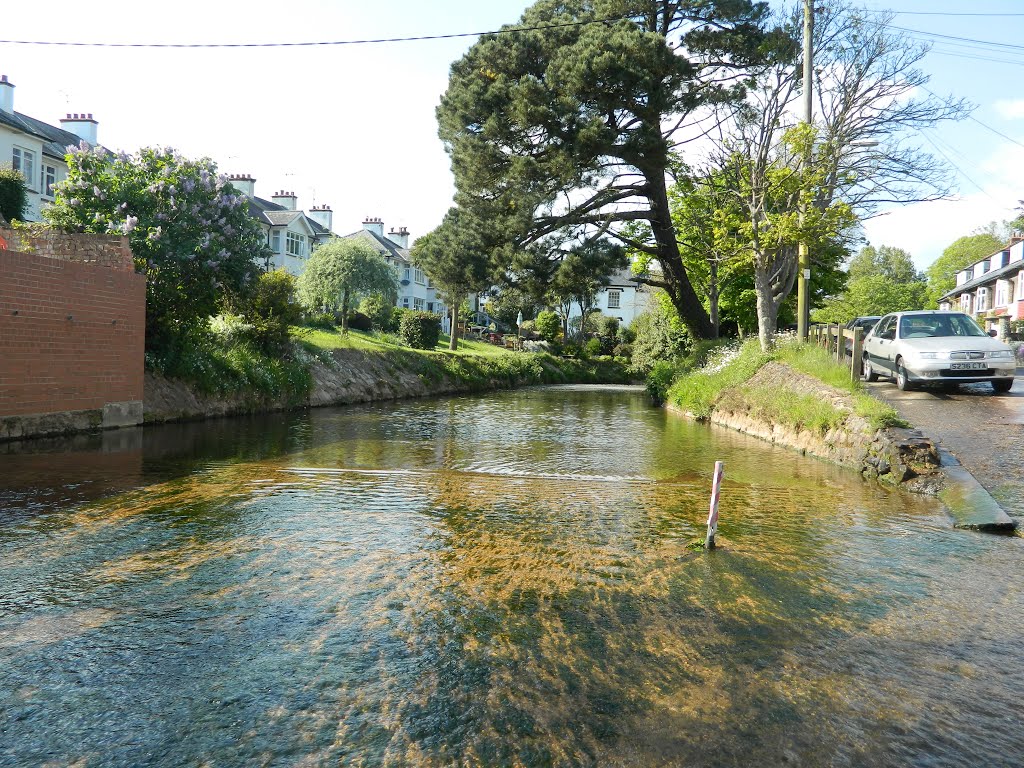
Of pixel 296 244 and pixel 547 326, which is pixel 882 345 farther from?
pixel 296 244

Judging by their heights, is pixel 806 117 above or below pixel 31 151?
below

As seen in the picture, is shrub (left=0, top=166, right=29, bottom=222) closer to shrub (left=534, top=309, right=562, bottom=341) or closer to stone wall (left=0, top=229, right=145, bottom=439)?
stone wall (left=0, top=229, right=145, bottom=439)

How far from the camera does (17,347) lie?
13047 mm

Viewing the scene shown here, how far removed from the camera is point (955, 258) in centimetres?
9562

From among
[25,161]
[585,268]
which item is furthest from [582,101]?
[25,161]

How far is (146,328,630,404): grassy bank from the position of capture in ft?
62.2

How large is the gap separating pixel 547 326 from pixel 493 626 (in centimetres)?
5676

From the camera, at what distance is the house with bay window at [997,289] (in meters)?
57.8

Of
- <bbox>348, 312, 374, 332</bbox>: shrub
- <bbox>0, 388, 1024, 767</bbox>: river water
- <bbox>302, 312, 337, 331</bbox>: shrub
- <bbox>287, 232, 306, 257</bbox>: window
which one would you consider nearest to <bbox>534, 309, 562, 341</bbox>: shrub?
<bbox>287, 232, 306, 257</bbox>: window

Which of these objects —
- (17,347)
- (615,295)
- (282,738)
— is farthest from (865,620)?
(615,295)

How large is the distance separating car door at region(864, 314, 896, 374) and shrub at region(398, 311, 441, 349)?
82.0ft

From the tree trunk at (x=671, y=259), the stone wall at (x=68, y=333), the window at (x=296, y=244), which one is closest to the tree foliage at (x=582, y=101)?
the tree trunk at (x=671, y=259)

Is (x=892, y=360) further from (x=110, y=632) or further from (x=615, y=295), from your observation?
(x=615, y=295)

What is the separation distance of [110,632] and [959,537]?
24.8ft
